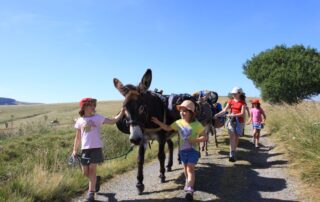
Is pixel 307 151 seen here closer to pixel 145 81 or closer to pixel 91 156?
pixel 145 81

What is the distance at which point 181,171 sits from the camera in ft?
30.9

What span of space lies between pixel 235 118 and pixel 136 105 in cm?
428

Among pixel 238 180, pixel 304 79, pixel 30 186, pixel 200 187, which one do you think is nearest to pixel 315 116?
pixel 238 180

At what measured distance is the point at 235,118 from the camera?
10344 millimetres

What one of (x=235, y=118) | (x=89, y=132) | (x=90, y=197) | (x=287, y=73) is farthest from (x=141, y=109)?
(x=287, y=73)

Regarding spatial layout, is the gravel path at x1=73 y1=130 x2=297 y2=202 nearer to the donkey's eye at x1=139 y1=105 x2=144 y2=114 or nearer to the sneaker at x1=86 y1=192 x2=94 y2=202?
the sneaker at x1=86 y1=192 x2=94 y2=202

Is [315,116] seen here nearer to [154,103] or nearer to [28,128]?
[154,103]

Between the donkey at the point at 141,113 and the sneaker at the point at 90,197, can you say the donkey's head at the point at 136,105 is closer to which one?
the donkey at the point at 141,113

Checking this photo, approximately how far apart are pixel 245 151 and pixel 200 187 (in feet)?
17.1

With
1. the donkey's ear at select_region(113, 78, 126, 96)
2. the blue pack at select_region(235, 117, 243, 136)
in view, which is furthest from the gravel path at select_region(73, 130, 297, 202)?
the donkey's ear at select_region(113, 78, 126, 96)

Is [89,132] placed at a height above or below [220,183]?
above

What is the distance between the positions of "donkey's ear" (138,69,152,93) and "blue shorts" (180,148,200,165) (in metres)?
1.32

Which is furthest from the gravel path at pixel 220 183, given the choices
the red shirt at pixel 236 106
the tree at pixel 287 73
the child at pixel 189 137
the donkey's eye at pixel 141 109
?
the tree at pixel 287 73

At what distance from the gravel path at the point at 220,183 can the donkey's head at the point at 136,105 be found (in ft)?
4.36
